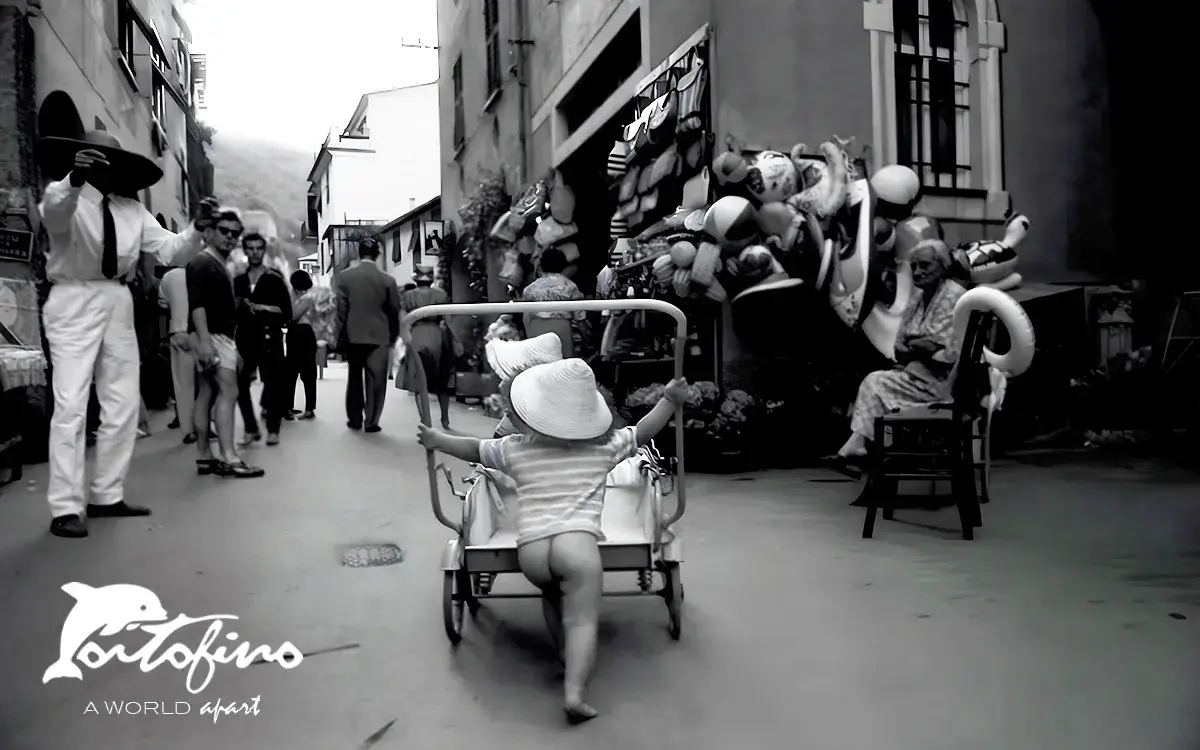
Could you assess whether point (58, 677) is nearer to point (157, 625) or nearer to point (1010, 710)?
point (157, 625)

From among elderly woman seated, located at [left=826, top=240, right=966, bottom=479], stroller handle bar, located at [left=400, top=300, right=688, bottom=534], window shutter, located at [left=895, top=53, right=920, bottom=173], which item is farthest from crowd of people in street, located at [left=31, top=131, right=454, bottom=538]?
window shutter, located at [left=895, top=53, right=920, bottom=173]

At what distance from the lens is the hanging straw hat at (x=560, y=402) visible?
2275 mm

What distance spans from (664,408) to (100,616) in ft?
4.52

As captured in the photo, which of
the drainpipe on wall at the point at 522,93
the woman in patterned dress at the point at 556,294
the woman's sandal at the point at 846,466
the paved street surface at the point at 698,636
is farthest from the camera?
the drainpipe on wall at the point at 522,93

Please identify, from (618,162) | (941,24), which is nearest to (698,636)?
(941,24)

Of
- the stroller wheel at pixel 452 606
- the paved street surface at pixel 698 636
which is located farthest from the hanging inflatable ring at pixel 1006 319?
the stroller wheel at pixel 452 606

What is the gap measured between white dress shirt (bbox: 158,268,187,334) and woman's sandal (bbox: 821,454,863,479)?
3418 mm

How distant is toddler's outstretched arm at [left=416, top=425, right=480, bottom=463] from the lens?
2.42m

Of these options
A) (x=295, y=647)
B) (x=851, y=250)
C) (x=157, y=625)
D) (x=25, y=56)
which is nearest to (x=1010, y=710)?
(x=295, y=647)

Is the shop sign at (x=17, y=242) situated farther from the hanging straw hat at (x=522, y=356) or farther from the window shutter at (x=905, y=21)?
the window shutter at (x=905, y=21)

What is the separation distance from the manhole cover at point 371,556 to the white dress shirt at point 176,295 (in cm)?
168

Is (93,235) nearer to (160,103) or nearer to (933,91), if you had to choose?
(160,103)

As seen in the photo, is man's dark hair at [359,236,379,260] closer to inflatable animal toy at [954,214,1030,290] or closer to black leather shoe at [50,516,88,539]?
black leather shoe at [50,516,88,539]

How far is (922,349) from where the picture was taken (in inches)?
187
